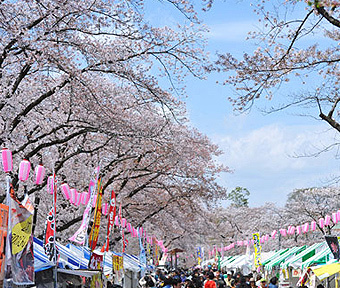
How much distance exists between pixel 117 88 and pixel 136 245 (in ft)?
78.1

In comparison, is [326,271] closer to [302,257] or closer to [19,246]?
[302,257]

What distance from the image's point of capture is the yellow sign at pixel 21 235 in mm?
6319

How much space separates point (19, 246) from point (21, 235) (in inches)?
5.6

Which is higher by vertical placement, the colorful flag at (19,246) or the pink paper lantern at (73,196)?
the pink paper lantern at (73,196)

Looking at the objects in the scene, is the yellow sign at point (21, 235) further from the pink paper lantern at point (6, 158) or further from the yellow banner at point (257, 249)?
the yellow banner at point (257, 249)

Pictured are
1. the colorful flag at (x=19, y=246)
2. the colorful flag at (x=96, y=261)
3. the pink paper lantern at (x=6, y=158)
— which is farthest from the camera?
the colorful flag at (x=96, y=261)

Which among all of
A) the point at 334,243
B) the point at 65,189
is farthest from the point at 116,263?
the point at 334,243

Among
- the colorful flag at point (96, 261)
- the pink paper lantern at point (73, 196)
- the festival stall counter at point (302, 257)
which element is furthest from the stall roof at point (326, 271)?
the pink paper lantern at point (73, 196)

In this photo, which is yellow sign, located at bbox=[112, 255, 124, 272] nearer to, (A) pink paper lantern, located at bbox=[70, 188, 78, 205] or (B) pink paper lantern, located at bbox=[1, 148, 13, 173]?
(A) pink paper lantern, located at bbox=[70, 188, 78, 205]

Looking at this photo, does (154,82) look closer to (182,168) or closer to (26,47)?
(26,47)

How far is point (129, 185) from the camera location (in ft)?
84.8

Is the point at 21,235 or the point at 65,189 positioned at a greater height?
the point at 65,189

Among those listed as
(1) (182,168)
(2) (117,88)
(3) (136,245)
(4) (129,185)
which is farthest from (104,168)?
(3) (136,245)

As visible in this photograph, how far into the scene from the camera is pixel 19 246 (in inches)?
255
